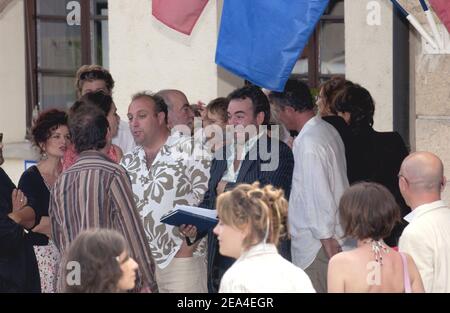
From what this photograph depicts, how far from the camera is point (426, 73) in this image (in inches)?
273

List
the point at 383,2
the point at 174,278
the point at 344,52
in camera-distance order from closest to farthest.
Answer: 1. the point at 174,278
2. the point at 383,2
3. the point at 344,52

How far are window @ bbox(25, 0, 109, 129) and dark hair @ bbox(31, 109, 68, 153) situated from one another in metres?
3.41

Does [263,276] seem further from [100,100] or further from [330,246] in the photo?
[100,100]

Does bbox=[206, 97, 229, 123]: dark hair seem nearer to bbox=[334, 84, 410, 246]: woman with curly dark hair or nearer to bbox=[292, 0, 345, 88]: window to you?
bbox=[334, 84, 410, 246]: woman with curly dark hair

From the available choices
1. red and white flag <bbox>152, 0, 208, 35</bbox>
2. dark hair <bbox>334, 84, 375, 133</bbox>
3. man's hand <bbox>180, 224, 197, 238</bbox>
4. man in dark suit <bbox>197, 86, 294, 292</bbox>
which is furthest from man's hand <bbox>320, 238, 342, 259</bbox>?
red and white flag <bbox>152, 0, 208, 35</bbox>

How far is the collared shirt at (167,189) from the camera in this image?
6.66 m

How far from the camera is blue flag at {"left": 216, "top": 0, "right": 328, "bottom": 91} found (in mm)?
6156

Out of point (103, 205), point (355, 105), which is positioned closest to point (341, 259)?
point (103, 205)

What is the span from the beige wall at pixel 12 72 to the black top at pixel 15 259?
412 centimetres

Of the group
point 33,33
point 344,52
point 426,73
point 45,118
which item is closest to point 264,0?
point 426,73

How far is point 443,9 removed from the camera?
20.4ft

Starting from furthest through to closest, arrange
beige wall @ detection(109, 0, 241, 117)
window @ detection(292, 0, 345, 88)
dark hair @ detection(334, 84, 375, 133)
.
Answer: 1. beige wall @ detection(109, 0, 241, 117)
2. window @ detection(292, 0, 345, 88)
3. dark hair @ detection(334, 84, 375, 133)

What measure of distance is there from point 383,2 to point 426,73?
1728 millimetres
